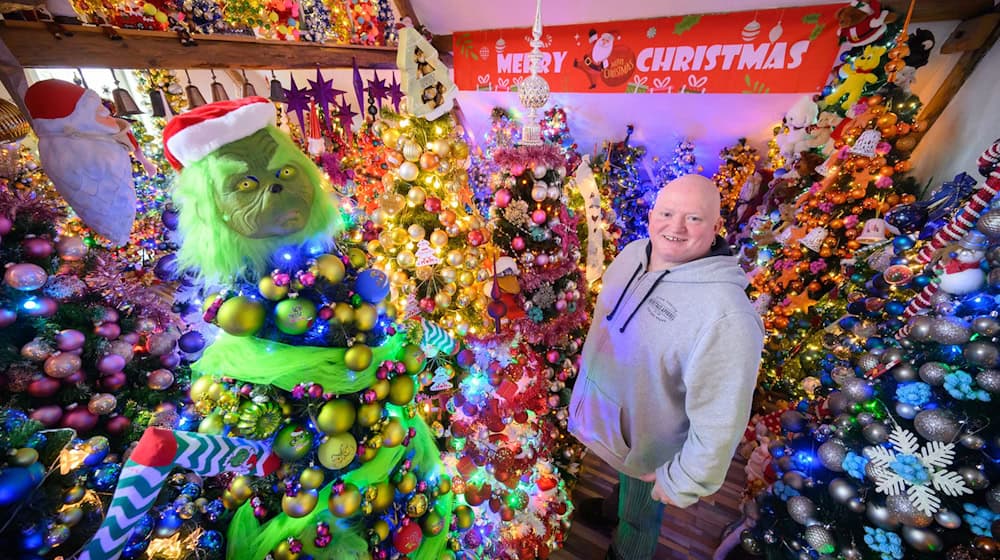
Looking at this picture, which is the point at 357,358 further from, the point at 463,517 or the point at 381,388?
the point at 463,517

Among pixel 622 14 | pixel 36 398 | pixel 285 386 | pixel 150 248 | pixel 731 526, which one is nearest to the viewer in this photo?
pixel 285 386

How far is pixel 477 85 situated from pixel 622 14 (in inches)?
51.5

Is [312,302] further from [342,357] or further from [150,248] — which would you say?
[150,248]

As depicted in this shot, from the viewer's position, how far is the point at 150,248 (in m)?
3.15

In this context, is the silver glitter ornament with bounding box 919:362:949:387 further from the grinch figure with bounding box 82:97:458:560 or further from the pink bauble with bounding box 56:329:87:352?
the pink bauble with bounding box 56:329:87:352

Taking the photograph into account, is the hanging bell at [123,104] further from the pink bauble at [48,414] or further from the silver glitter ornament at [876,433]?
the silver glitter ornament at [876,433]

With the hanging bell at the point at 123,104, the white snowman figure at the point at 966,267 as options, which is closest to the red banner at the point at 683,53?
the white snowman figure at the point at 966,267

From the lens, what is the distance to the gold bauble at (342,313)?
87 cm

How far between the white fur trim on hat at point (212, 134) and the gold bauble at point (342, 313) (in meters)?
0.45

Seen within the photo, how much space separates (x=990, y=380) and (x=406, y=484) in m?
1.68

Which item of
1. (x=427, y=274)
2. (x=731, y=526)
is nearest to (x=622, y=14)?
(x=427, y=274)

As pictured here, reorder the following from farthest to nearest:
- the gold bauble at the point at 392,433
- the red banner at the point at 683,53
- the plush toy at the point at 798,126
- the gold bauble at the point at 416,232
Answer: the plush toy at the point at 798,126 < the red banner at the point at 683,53 < the gold bauble at the point at 416,232 < the gold bauble at the point at 392,433

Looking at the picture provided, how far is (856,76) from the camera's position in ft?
6.66

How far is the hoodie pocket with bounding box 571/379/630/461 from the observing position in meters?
1.37
